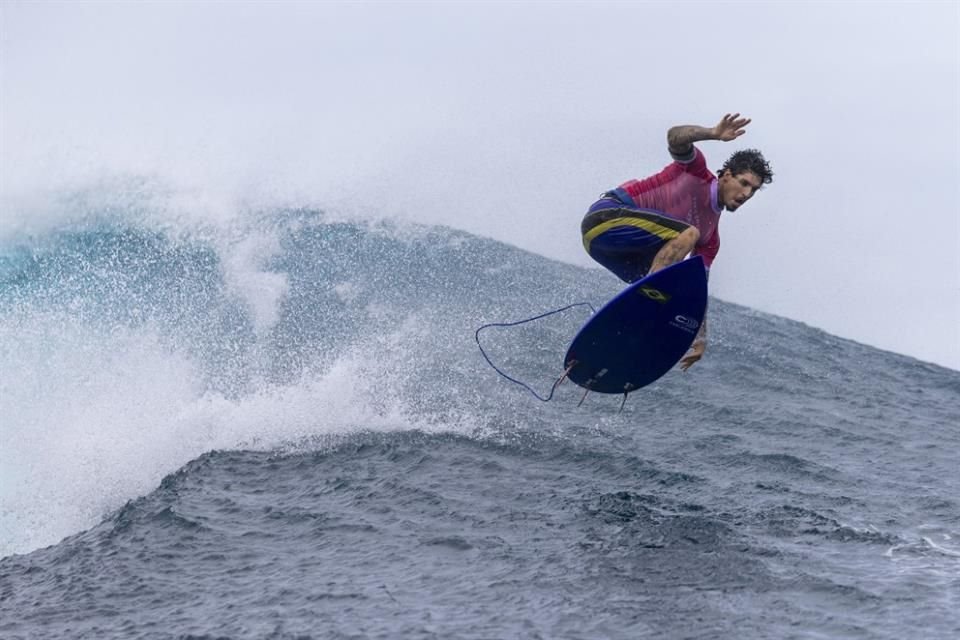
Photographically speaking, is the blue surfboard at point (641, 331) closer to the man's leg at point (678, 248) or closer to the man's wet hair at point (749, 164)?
the man's leg at point (678, 248)

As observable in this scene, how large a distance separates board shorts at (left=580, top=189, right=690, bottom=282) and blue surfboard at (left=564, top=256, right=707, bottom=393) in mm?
478

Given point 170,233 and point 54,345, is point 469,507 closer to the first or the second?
point 54,345

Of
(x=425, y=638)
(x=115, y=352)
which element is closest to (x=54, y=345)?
(x=115, y=352)

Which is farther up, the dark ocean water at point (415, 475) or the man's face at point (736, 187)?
the man's face at point (736, 187)

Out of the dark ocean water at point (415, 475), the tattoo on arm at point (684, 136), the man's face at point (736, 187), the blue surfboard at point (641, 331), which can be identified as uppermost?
the tattoo on arm at point (684, 136)

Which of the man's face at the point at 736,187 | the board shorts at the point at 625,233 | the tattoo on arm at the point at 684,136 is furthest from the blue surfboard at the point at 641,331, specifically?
the tattoo on arm at the point at 684,136

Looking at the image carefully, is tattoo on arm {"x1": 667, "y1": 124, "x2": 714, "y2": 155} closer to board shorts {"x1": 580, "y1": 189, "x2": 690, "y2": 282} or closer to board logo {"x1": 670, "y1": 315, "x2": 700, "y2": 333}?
board shorts {"x1": 580, "y1": 189, "x2": 690, "y2": 282}

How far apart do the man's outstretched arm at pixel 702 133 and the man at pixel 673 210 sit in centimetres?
1

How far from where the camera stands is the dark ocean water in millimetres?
7395

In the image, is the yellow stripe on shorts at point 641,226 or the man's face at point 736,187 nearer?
the man's face at point 736,187

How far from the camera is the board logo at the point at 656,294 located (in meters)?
9.67

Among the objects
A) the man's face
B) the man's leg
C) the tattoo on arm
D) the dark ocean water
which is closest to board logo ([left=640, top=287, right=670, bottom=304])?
the man's leg

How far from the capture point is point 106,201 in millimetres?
23969

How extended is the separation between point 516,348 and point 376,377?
14.6ft
